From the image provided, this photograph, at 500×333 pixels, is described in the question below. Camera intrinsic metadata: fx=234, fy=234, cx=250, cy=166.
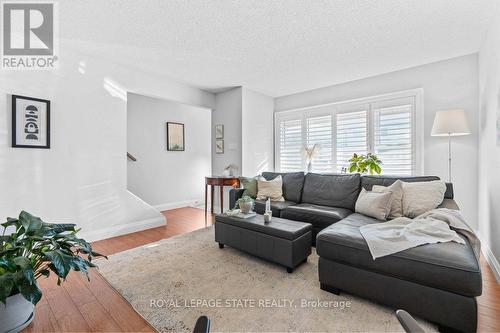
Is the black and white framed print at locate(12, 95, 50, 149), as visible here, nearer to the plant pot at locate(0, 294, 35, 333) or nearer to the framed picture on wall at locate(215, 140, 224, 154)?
the plant pot at locate(0, 294, 35, 333)

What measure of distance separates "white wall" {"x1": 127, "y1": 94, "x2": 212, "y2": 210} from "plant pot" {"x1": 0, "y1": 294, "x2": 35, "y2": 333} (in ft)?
11.1

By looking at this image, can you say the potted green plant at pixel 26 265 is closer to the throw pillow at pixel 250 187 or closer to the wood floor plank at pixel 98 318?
the wood floor plank at pixel 98 318

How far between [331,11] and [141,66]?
271 centimetres

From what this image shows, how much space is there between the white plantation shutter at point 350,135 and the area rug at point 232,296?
223 centimetres

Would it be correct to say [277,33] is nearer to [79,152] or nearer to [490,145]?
[490,145]

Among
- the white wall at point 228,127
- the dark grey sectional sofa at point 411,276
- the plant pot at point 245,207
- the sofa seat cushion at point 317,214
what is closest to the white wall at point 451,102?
the dark grey sectional sofa at point 411,276

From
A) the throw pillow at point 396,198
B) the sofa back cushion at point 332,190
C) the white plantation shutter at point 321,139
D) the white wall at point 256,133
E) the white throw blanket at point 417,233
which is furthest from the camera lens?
the white wall at point 256,133

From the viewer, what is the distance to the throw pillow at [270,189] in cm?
359

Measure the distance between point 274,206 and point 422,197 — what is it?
1691 mm

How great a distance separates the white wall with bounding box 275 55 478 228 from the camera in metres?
3.11

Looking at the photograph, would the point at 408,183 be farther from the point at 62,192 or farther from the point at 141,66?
the point at 62,192

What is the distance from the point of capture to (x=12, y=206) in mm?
2555

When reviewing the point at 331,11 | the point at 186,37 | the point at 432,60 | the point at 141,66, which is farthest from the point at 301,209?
the point at 141,66

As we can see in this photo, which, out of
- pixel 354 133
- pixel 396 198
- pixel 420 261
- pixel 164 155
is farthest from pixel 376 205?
pixel 164 155
